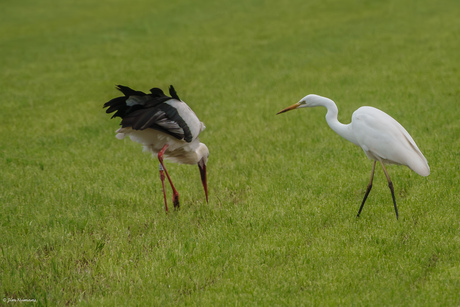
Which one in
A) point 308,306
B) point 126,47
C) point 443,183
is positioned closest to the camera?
point 308,306

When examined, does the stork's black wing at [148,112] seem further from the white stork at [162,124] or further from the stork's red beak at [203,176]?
the stork's red beak at [203,176]

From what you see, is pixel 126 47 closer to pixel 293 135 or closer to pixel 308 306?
pixel 293 135

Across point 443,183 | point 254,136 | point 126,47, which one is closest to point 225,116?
point 254,136

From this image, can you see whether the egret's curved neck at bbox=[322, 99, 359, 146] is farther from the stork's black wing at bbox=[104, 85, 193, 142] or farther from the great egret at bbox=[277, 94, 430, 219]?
the stork's black wing at bbox=[104, 85, 193, 142]

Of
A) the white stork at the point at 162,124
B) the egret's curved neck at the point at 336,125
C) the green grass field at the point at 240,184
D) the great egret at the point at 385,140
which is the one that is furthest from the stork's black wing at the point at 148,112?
the great egret at the point at 385,140

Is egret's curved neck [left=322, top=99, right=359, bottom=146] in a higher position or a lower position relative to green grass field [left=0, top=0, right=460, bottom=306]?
higher

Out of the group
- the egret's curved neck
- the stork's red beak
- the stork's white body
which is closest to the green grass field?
the stork's red beak

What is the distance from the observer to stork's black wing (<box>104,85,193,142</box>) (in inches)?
282

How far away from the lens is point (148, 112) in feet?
23.8

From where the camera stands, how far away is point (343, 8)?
83.9ft

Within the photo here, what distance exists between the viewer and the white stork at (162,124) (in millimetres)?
7246

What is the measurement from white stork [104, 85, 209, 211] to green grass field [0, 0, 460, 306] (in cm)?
64

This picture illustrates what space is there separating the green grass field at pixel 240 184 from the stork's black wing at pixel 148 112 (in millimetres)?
1134

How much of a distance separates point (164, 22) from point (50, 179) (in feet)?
56.6
